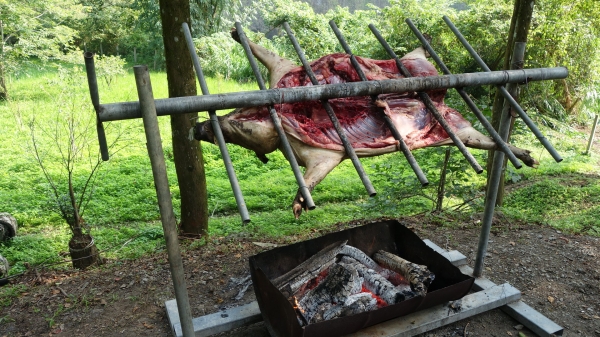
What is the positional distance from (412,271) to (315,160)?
1.48 meters

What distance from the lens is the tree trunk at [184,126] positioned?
5.18 metres

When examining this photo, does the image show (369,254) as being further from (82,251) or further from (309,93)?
(82,251)

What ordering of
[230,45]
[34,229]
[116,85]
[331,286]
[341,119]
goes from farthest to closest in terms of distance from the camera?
[230,45], [116,85], [34,229], [331,286], [341,119]

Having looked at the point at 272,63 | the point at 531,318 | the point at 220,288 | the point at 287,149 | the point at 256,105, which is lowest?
the point at 531,318

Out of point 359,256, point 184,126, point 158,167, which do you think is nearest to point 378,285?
point 359,256

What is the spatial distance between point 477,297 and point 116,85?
1449 centimetres

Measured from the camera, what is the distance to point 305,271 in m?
3.90

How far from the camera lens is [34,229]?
25.9 ft

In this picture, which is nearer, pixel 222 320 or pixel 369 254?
pixel 222 320

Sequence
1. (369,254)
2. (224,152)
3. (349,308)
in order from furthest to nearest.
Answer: (369,254), (349,308), (224,152)

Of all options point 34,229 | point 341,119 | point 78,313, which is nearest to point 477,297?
point 341,119

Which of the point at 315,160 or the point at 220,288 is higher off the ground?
the point at 315,160

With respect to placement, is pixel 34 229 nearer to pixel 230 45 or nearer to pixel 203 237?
pixel 203 237

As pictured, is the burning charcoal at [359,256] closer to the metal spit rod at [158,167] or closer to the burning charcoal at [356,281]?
the burning charcoal at [356,281]
